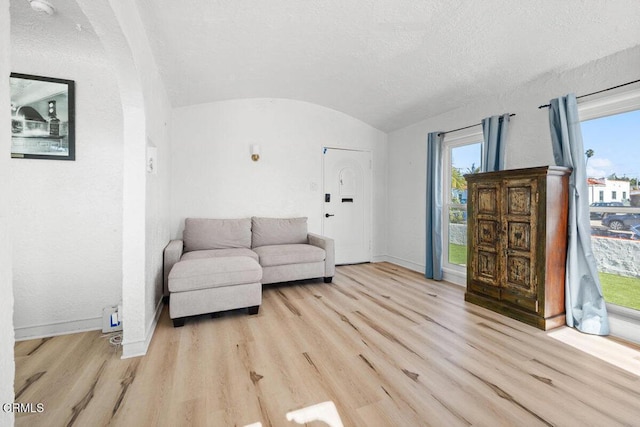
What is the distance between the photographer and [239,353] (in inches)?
81.4

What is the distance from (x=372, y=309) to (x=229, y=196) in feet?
8.48

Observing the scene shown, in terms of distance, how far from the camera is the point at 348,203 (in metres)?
4.90

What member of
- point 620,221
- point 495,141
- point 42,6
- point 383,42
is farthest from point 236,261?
point 620,221

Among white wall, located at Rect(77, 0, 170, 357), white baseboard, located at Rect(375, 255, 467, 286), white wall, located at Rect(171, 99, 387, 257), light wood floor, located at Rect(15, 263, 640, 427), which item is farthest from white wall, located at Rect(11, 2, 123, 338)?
white baseboard, located at Rect(375, 255, 467, 286)

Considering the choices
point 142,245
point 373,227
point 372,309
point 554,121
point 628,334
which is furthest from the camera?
point 373,227

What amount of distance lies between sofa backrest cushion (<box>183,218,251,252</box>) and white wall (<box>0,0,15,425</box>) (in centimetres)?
284

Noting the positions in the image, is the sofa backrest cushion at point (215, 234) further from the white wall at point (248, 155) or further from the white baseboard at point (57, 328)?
the white baseboard at point (57, 328)

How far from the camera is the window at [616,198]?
2.38 meters

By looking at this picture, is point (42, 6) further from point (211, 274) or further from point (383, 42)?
point (383, 42)

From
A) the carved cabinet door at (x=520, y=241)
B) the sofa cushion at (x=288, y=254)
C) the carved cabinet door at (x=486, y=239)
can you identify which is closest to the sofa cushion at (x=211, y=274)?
the sofa cushion at (x=288, y=254)

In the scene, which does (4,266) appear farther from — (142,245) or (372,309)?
(372,309)

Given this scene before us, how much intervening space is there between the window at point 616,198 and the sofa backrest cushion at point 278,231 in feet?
10.7

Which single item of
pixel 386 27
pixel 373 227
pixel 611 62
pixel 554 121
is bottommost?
pixel 373 227

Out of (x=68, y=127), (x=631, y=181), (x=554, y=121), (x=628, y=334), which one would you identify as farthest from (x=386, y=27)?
(x=628, y=334)
